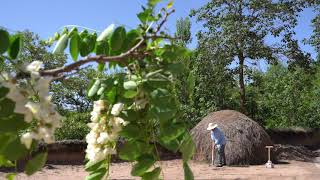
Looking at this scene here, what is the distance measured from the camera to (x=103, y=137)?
107 centimetres

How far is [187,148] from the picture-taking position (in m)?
1.14

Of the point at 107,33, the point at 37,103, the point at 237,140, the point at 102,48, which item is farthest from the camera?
the point at 237,140

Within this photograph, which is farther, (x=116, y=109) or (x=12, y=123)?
(x=116, y=109)

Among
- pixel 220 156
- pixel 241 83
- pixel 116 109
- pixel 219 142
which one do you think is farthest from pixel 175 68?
pixel 241 83

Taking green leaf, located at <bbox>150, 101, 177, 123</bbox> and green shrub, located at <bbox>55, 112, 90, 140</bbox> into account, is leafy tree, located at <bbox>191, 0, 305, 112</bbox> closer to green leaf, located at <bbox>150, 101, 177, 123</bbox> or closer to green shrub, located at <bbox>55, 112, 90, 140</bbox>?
green shrub, located at <bbox>55, 112, 90, 140</bbox>

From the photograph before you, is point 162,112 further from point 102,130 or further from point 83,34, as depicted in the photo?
point 83,34

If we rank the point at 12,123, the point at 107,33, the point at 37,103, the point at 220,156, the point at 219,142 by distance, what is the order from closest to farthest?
the point at 37,103 < the point at 12,123 < the point at 107,33 < the point at 219,142 < the point at 220,156

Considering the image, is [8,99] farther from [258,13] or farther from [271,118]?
[271,118]

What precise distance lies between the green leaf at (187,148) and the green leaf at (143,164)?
0.07 m

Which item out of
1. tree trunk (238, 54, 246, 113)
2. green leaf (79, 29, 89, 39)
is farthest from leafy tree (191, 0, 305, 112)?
green leaf (79, 29, 89, 39)

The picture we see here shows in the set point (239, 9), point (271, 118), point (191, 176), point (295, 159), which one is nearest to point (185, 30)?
point (271, 118)

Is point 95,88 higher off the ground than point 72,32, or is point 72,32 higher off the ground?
point 72,32

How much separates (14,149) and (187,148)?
369 mm

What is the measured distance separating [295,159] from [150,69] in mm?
15639
